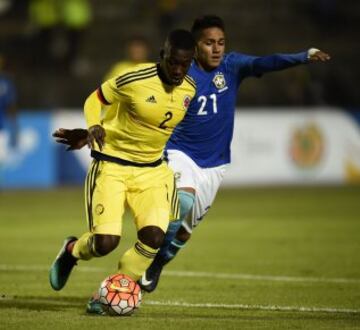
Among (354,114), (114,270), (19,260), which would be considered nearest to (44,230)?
(19,260)

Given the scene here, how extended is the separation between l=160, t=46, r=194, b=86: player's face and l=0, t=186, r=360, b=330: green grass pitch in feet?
5.90

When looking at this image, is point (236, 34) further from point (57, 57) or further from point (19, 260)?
point (19, 260)

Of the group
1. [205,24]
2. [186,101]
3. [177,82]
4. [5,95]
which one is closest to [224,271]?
[205,24]

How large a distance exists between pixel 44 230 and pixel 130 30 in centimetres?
1273

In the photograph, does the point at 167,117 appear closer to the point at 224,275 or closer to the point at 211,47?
the point at 211,47

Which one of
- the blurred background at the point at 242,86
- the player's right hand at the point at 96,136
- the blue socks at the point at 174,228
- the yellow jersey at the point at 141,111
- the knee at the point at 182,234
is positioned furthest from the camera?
the blurred background at the point at 242,86

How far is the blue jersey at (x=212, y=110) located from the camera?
931 centimetres

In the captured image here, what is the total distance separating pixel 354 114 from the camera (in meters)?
23.6

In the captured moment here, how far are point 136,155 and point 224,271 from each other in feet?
10.2

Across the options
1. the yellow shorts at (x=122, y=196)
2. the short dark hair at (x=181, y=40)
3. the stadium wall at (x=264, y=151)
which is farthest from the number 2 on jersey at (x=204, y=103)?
the stadium wall at (x=264, y=151)

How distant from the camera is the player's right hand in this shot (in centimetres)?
781

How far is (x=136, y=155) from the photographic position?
8.39 metres

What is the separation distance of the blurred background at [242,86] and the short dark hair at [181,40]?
40.7 feet

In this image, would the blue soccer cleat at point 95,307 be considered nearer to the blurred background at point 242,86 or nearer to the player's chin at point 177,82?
the player's chin at point 177,82
